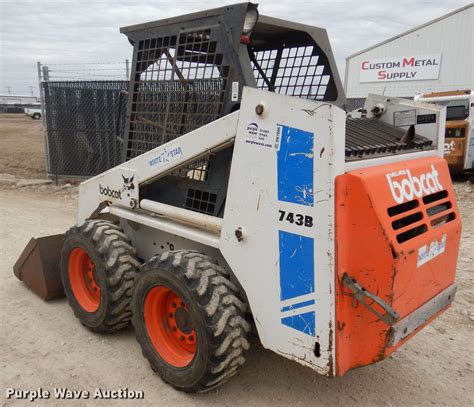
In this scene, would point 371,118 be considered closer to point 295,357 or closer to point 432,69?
point 295,357

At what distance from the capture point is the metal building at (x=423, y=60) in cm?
1917

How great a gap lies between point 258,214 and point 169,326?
1.17 metres

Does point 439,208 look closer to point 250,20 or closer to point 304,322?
point 304,322

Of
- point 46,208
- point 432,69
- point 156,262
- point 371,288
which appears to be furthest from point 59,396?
point 432,69

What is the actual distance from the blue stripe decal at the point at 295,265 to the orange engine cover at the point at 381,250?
6.2 inches

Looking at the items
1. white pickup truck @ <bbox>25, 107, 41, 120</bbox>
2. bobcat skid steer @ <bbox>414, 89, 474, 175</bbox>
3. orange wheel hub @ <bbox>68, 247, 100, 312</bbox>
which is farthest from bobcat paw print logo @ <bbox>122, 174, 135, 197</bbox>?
white pickup truck @ <bbox>25, 107, 41, 120</bbox>

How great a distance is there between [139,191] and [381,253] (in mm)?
1972

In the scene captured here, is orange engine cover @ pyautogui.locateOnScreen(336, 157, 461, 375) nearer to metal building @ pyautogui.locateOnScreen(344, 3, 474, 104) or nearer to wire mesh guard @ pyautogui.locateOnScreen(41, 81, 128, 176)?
wire mesh guard @ pyautogui.locateOnScreen(41, 81, 128, 176)

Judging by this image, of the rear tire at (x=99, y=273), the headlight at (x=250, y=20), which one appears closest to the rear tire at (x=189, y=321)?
the rear tire at (x=99, y=273)

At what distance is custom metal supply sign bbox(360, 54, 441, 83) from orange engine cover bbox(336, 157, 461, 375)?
64.7 ft

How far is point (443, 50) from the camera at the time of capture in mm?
19766

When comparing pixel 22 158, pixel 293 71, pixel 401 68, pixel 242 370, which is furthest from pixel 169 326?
pixel 401 68

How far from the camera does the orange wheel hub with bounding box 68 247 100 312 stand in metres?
3.90

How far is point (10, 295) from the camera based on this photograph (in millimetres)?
4492
